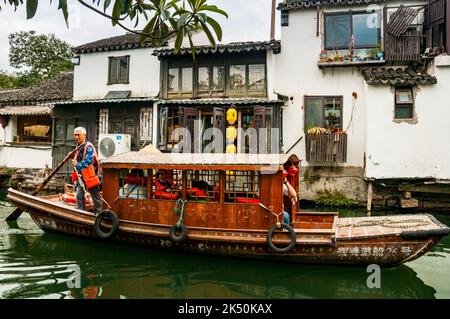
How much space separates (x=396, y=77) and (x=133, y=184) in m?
9.04

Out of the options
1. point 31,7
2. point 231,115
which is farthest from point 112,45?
point 31,7

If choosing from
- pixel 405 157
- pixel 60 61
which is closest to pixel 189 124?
pixel 405 157

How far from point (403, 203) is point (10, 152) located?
16412mm

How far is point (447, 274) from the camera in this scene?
22.6 ft

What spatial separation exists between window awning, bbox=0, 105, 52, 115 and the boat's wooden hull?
1109 centimetres

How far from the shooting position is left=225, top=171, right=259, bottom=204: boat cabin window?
7.21 meters

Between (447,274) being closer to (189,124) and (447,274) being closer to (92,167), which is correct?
(92,167)

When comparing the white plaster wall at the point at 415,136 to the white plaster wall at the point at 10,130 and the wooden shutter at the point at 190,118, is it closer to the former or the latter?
the wooden shutter at the point at 190,118

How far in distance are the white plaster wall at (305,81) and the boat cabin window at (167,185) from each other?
24.9 ft

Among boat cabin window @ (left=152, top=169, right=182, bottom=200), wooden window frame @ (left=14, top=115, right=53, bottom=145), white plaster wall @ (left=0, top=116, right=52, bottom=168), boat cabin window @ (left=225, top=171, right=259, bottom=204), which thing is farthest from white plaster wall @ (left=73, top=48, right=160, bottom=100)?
boat cabin window @ (left=225, top=171, right=259, bottom=204)

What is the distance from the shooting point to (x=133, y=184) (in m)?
7.95

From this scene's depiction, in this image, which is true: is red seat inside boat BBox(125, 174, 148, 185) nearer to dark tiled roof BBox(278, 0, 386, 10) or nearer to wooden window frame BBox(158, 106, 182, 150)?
wooden window frame BBox(158, 106, 182, 150)

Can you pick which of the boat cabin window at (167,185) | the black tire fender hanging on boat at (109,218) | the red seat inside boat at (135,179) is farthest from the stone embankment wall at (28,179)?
the boat cabin window at (167,185)

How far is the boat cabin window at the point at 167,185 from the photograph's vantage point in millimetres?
7672
